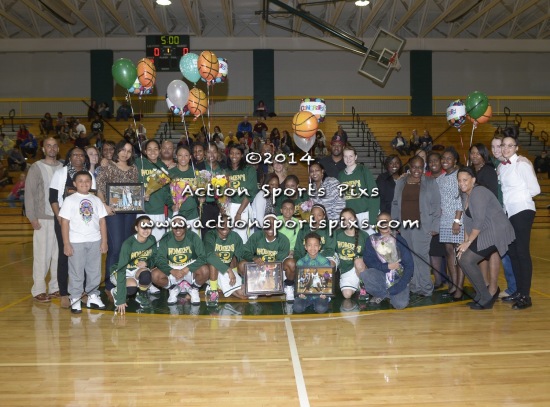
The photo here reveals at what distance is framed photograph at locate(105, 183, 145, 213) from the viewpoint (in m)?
5.93

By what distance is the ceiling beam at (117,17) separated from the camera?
716 inches

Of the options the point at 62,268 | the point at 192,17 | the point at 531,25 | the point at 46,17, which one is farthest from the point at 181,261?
the point at 531,25

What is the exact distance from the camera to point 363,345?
4.47 metres

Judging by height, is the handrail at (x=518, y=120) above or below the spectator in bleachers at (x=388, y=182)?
above

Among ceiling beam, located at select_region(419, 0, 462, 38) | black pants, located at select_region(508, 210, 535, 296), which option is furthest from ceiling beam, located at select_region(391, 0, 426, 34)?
black pants, located at select_region(508, 210, 535, 296)

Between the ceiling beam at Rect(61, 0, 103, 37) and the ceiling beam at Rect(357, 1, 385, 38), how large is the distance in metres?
9.54

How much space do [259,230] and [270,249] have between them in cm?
35

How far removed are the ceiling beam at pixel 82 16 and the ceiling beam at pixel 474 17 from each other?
42.8ft

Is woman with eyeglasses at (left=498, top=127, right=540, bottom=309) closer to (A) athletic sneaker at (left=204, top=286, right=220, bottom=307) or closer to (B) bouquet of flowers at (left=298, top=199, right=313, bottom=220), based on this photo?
(B) bouquet of flowers at (left=298, top=199, right=313, bottom=220)

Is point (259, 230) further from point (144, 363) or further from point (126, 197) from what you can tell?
point (144, 363)

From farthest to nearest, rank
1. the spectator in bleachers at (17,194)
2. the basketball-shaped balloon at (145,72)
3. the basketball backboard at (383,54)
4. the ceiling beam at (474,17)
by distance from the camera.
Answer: the basketball backboard at (383,54)
the ceiling beam at (474,17)
the spectator in bleachers at (17,194)
the basketball-shaped balloon at (145,72)

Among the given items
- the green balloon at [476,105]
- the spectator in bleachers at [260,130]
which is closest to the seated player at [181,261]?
the green balloon at [476,105]

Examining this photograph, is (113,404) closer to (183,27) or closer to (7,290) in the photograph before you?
(7,290)

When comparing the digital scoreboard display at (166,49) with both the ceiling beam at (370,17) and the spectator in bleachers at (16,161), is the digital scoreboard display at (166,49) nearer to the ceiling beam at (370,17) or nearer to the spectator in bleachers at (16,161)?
the spectator in bleachers at (16,161)
